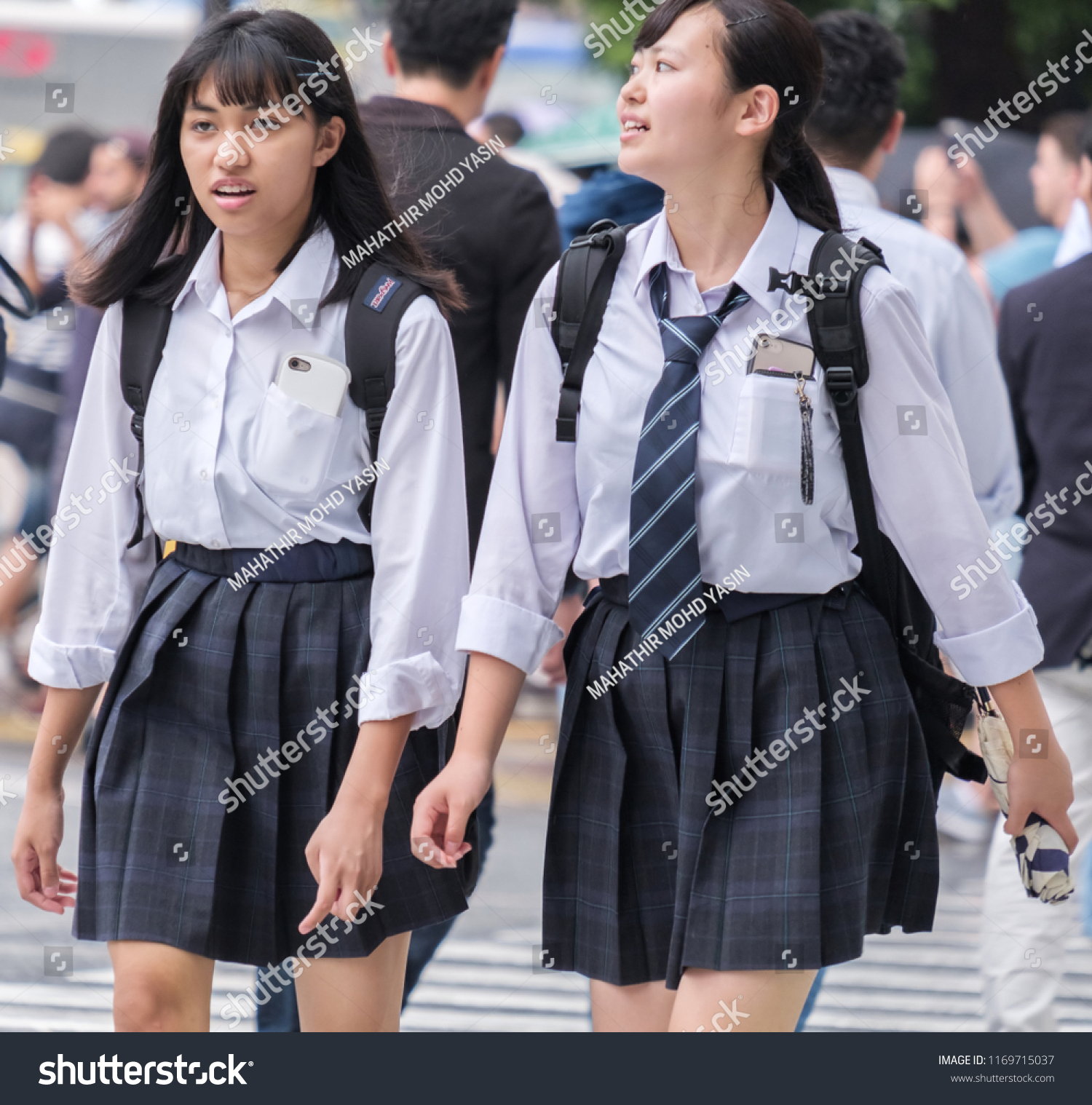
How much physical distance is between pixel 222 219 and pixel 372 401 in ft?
1.12

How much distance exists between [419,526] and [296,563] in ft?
0.66

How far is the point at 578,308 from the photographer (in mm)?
2365

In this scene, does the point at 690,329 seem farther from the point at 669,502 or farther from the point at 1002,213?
the point at 1002,213

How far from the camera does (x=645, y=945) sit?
2.39m

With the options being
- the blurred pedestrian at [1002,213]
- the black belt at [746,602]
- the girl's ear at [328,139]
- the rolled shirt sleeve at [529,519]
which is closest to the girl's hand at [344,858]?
the rolled shirt sleeve at [529,519]

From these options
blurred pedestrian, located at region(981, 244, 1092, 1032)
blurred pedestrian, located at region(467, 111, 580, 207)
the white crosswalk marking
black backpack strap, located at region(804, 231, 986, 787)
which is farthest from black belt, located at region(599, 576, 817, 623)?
blurred pedestrian, located at region(467, 111, 580, 207)

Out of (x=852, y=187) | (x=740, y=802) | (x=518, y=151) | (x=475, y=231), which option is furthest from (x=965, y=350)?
(x=518, y=151)

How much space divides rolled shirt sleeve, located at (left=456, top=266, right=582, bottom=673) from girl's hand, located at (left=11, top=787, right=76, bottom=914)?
704 millimetres

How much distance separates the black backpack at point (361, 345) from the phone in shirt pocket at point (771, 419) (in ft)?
1.67

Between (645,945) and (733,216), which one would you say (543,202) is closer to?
(733,216)

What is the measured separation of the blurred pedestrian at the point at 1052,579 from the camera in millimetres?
3445

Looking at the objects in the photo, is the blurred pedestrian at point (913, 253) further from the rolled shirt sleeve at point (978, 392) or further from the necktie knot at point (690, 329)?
the necktie knot at point (690, 329)

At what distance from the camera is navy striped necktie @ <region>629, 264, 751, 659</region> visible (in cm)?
223
